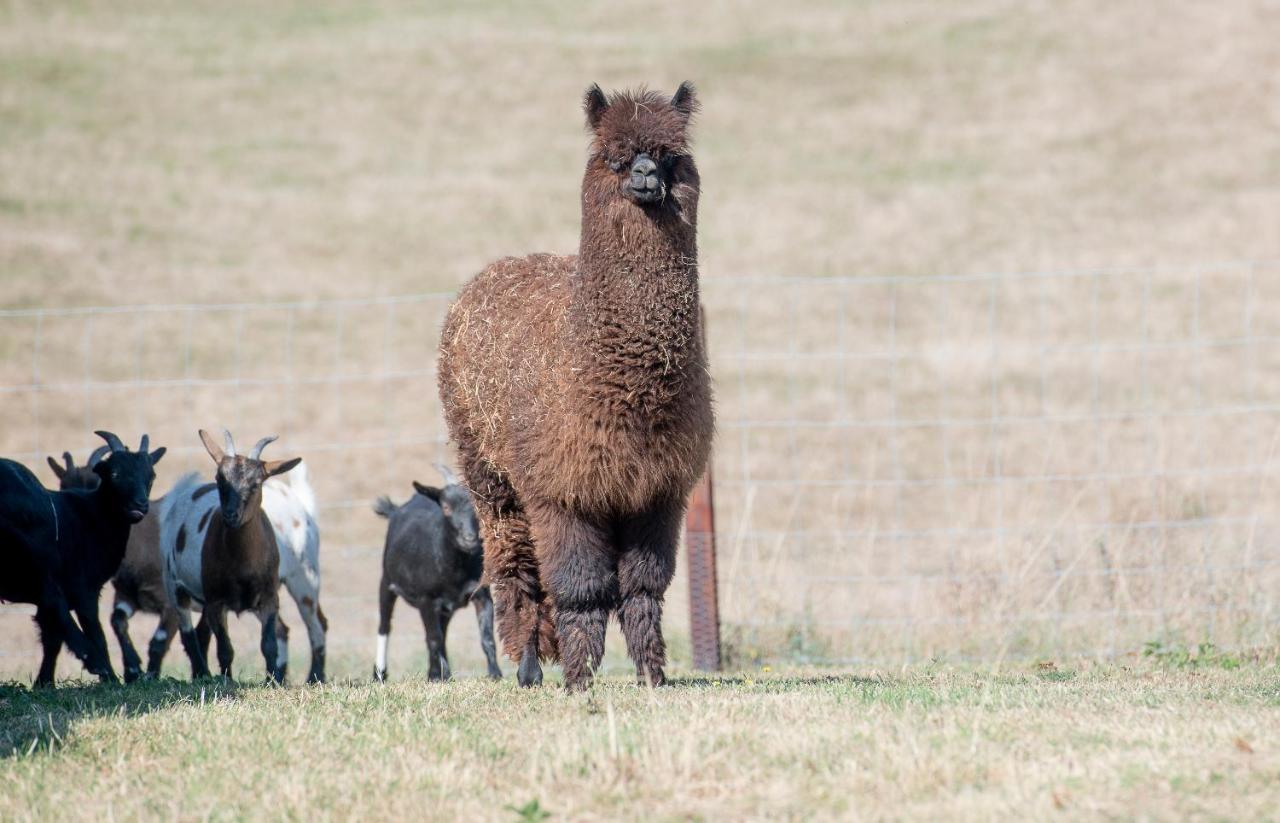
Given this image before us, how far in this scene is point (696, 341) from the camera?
706 cm

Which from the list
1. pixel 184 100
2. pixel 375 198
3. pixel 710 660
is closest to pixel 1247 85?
pixel 375 198

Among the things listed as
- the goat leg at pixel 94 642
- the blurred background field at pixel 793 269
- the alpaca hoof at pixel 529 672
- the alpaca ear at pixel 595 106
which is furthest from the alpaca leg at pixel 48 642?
the alpaca ear at pixel 595 106

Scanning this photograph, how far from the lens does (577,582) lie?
716 centimetres

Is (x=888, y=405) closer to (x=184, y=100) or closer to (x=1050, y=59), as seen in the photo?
(x=1050, y=59)

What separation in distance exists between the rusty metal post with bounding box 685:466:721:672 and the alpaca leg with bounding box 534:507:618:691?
2756mm

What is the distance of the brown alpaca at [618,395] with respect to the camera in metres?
6.91

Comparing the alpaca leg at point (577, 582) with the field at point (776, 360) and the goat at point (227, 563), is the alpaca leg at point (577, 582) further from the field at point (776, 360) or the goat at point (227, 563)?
the goat at point (227, 563)

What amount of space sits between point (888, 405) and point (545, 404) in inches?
537

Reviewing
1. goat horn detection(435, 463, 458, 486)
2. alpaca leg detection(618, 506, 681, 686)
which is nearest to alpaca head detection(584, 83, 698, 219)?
alpaca leg detection(618, 506, 681, 686)

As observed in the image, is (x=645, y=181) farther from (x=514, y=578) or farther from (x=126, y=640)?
(x=126, y=640)

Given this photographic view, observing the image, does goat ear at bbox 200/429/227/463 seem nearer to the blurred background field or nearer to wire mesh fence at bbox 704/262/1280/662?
the blurred background field

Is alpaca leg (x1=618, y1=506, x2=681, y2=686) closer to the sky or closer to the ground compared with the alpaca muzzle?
closer to the ground

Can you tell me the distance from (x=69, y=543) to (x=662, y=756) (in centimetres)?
493

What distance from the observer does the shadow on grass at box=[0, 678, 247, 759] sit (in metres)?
5.88
